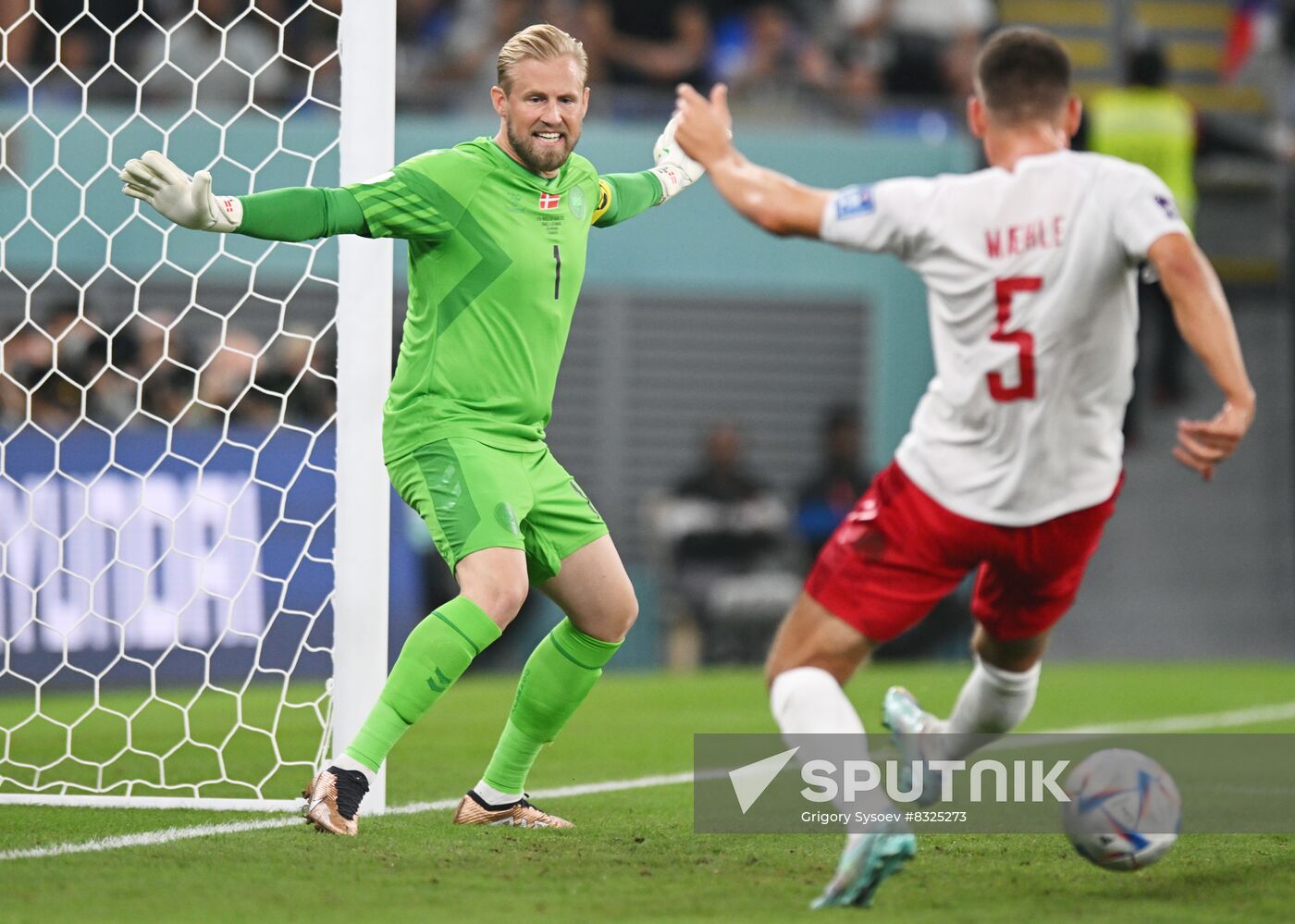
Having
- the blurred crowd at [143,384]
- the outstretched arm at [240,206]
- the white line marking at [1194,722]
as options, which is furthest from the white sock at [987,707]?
the blurred crowd at [143,384]

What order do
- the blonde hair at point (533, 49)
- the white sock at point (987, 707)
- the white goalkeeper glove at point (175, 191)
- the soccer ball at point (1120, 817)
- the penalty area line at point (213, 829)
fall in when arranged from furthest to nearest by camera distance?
the blonde hair at point (533, 49) < the white sock at point (987, 707) < the penalty area line at point (213, 829) < the white goalkeeper glove at point (175, 191) < the soccer ball at point (1120, 817)

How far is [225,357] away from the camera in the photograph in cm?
1239

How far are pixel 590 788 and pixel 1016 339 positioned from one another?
9.88 feet

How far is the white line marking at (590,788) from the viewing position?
17.1ft

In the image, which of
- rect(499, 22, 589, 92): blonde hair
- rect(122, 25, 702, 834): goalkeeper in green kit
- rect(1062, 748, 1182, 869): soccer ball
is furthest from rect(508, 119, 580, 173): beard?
rect(1062, 748, 1182, 869): soccer ball

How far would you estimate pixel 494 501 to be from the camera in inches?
211

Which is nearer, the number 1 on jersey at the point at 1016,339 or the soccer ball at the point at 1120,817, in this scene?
the number 1 on jersey at the point at 1016,339

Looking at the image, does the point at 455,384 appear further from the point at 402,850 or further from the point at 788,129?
the point at 788,129

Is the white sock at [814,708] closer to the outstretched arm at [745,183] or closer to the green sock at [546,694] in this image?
the outstretched arm at [745,183]

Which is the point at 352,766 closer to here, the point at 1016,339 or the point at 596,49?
the point at 1016,339

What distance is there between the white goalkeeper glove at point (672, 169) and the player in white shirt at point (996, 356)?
5.49 ft

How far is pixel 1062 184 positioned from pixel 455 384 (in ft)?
6.31

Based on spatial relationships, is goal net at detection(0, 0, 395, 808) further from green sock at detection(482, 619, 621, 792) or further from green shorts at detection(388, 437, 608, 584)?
green shorts at detection(388, 437, 608, 584)

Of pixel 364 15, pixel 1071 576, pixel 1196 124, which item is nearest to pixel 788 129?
pixel 1196 124
